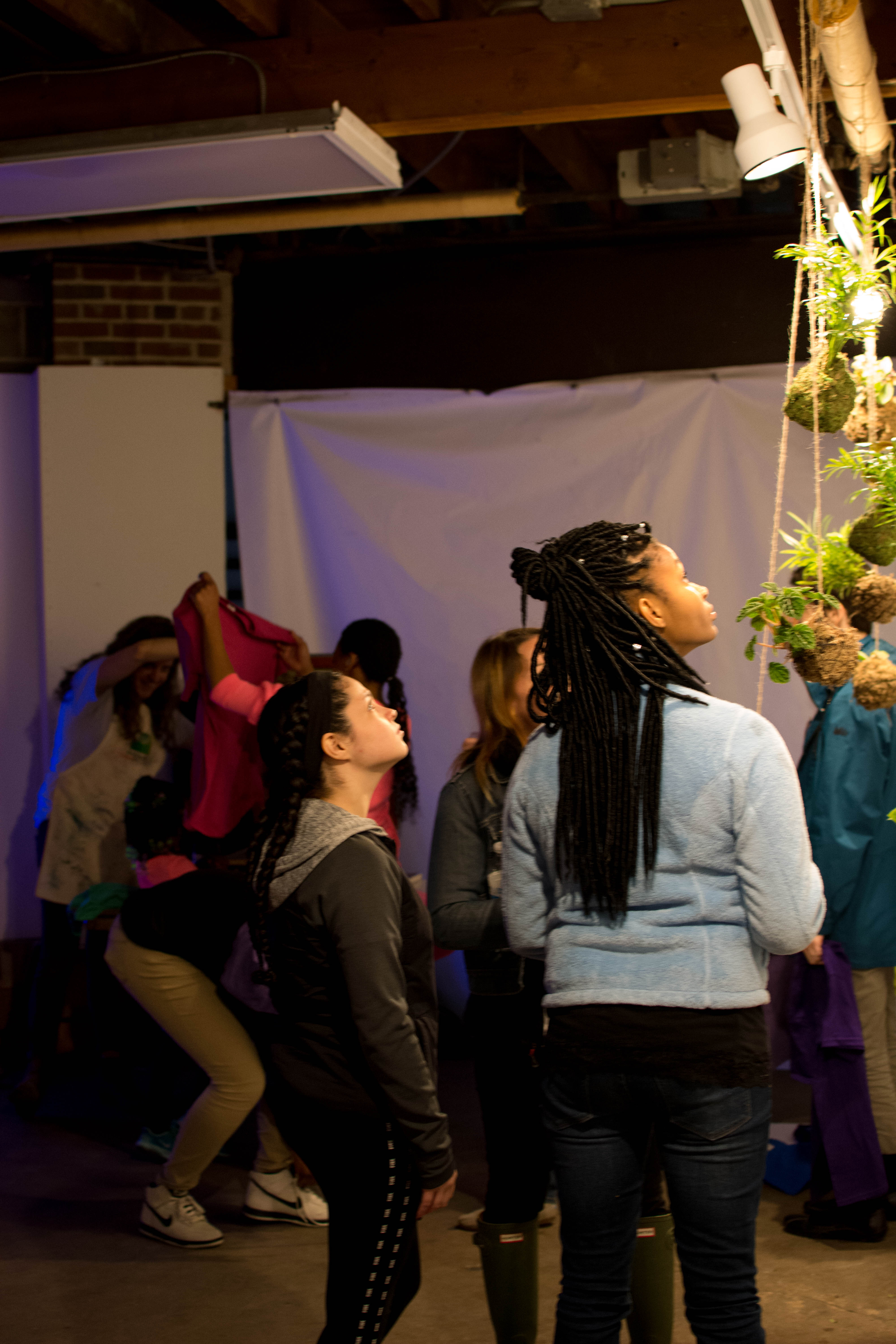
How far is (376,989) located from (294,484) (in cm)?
319

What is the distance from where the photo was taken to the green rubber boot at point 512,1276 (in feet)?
7.66

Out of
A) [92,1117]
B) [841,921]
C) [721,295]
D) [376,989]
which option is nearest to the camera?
[376,989]

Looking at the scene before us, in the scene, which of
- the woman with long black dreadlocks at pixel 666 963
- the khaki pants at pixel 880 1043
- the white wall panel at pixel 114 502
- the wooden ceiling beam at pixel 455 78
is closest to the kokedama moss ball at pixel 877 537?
the woman with long black dreadlocks at pixel 666 963

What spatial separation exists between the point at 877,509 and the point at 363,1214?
155 centimetres

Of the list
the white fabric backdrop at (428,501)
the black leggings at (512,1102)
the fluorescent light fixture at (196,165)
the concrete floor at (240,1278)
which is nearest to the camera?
the black leggings at (512,1102)

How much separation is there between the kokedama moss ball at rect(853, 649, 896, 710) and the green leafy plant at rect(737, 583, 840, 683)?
0.13 m

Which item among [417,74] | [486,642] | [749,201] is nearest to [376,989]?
[486,642]

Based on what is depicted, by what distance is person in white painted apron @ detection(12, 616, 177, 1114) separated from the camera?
167 inches

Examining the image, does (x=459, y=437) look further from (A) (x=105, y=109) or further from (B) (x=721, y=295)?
(A) (x=105, y=109)

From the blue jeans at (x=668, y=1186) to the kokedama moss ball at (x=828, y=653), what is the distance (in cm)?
89

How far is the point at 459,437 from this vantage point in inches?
187

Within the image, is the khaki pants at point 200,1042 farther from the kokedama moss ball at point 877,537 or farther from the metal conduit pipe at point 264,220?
the metal conduit pipe at point 264,220

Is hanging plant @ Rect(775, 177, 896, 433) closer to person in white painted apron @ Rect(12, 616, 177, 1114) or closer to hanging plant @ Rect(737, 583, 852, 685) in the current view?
hanging plant @ Rect(737, 583, 852, 685)

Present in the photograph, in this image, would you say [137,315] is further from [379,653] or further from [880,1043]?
[880,1043]
